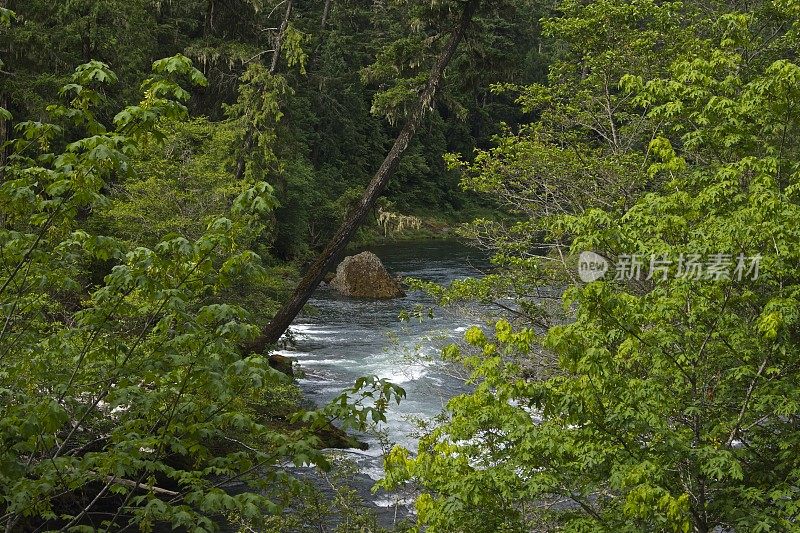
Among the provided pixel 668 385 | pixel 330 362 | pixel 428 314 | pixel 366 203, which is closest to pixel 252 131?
pixel 366 203

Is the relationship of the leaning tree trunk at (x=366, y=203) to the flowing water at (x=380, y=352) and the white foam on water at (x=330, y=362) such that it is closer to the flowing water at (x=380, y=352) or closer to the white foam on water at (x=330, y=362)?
the flowing water at (x=380, y=352)

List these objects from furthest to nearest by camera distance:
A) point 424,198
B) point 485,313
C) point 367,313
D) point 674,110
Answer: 1. point 424,198
2. point 367,313
3. point 485,313
4. point 674,110

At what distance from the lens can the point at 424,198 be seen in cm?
5409

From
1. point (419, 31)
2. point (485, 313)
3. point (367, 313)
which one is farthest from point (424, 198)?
point (485, 313)

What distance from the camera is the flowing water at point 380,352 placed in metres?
14.6

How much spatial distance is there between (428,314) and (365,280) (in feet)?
48.6

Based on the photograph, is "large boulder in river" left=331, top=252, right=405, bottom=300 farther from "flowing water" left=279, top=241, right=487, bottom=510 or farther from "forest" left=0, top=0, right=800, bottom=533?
"forest" left=0, top=0, right=800, bottom=533

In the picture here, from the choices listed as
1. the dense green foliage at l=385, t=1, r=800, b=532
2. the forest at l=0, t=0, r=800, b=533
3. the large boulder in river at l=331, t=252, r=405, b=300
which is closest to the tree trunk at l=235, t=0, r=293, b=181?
the forest at l=0, t=0, r=800, b=533

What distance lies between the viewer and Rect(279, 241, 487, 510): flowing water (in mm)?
14555

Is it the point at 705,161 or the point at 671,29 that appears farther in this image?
the point at 671,29

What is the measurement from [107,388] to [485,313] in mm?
9351

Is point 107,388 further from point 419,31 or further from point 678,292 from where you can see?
point 419,31

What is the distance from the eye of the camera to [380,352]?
759 inches

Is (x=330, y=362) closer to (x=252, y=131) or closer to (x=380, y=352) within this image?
(x=380, y=352)
